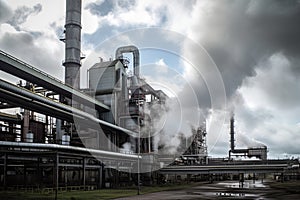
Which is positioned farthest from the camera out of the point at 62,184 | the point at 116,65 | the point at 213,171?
the point at 213,171

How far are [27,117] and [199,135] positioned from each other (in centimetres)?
6400

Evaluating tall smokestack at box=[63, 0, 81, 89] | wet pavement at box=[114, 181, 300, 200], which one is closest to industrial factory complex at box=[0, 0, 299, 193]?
tall smokestack at box=[63, 0, 81, 89]

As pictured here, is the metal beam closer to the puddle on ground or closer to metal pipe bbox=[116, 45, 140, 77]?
the puddle on ground

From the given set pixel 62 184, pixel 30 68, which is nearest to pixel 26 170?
pixel 62 184

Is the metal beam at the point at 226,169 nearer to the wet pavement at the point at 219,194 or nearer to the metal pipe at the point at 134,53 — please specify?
the wet pavement at the point at 219,194

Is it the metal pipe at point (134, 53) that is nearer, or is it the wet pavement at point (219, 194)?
the wet pavement at point (219, 194)

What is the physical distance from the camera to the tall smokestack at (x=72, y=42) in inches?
2953

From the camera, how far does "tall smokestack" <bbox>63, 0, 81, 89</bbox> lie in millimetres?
75000

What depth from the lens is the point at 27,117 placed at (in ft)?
231

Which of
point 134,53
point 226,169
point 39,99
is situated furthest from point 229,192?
point 134,53

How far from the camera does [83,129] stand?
74250mm

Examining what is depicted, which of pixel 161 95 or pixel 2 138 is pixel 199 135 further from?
pixel 2 138

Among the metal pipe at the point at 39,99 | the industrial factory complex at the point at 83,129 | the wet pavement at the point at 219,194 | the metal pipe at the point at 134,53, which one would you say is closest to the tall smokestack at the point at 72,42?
the industrial factory complex at the point at 83,129

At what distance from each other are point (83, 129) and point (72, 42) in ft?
61.8
